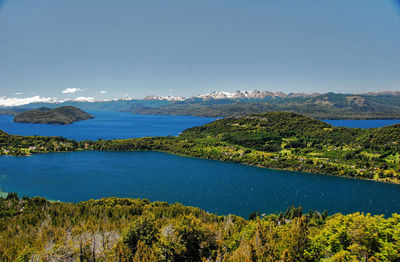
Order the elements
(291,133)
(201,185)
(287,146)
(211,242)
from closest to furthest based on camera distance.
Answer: (211,242) → (201,185) → (287,146) → (291,133)

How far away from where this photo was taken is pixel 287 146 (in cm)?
10975

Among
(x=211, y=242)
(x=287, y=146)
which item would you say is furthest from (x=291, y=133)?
(x=211, y=242)

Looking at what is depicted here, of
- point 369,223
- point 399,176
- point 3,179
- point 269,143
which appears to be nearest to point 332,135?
point 269,143

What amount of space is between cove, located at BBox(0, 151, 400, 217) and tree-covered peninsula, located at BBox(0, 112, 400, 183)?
7264 millimetres

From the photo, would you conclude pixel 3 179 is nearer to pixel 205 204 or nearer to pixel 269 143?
pixel 205 204

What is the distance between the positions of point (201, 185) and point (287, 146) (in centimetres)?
5857

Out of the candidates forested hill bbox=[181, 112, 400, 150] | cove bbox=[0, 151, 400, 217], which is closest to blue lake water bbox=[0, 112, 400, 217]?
cove bbox=[0, 151, 400, 217]

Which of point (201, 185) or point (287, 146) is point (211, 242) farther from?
point (287, 146)

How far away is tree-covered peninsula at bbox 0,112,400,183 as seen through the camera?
80562 millimetres

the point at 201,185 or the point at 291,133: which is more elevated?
the point at 291,133

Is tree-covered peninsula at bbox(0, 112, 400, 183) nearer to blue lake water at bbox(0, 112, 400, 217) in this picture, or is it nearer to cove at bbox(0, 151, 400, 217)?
cove at bbox(0, 151, 400, 217)

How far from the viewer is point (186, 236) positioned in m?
25.5

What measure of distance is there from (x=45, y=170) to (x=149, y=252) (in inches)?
2757

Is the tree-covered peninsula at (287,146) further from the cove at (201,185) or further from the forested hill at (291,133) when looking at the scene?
the cove at (201,185)
